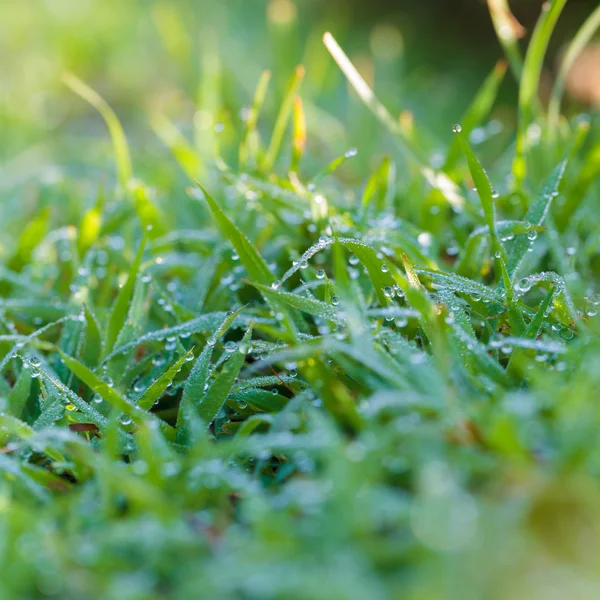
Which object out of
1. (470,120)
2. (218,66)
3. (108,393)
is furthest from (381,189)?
(218,66)

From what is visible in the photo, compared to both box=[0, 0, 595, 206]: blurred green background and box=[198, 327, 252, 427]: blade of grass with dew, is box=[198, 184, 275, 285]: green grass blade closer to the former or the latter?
box=[198, 327, 252, 427]: blade of grass with dew

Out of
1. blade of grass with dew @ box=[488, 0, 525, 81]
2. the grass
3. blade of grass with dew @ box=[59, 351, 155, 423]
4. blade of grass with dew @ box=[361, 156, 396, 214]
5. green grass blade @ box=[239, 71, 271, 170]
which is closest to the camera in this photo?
the grass

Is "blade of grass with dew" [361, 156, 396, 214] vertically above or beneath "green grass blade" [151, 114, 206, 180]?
beneath

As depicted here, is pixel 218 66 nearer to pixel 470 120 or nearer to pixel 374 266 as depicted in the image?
pixel 470 120

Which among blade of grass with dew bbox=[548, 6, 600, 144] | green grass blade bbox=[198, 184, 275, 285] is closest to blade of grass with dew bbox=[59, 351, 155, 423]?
green grass blade bbox=[198, 184, 275, 285]

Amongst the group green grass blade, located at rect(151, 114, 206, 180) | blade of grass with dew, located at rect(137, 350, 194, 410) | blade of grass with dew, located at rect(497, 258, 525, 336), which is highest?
green grass blade, located at rect(151, 114, 206, 180)

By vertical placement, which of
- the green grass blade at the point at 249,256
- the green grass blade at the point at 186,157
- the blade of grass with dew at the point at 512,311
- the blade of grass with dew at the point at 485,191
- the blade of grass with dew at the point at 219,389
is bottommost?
the blade of grass with dew at the point at 512,311

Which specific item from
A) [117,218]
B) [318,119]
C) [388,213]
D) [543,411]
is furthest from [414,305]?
[318,119]

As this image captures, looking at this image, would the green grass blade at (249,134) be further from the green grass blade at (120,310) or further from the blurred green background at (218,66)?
the green grass blade at (120,310)

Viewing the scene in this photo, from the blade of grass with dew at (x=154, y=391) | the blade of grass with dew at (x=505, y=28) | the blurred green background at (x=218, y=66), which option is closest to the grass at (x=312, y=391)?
the blade of grass with dew at (x=154, y=391)
